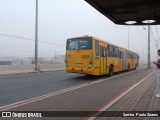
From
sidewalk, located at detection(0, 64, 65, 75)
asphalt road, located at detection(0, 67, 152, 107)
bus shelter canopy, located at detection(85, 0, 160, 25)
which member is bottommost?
asphalt road, located at detection(0, 67, 152, 107)

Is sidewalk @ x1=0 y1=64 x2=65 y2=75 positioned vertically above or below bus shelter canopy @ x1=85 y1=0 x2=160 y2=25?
below

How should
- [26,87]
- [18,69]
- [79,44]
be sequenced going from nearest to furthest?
[26,87]
[79,44]
[18,69]

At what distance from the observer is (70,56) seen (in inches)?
850

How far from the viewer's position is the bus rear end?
67.5ft

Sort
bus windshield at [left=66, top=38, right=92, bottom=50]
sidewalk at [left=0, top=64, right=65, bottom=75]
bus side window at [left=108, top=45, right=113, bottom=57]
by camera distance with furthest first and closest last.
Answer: sidewalk at [left=0, top=64, right=65, bottom=75], bus side window at [left=108, top=45, right=113, bottom=57], bus windshield at [left=66, top=38, right=92, bottom=50]

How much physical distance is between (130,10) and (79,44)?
14.5 metres

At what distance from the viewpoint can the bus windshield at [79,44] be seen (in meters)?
20.8

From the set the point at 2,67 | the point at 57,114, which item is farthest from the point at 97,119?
the point at 2,67

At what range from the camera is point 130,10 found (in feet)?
22.6

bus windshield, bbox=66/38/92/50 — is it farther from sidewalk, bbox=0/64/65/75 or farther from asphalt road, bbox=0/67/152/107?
sidewalk, bbox=0/64/65/75

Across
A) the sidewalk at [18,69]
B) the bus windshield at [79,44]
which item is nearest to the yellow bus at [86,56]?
the bus windshield at [79,44]

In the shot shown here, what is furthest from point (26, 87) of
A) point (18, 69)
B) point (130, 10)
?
point (18, 69)

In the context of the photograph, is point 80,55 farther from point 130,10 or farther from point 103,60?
point 130,10

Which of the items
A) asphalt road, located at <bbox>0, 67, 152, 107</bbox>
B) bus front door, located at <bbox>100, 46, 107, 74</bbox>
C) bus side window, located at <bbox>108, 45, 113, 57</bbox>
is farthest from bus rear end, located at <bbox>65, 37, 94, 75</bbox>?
bus side window, located at <bbox>108, 45, 113, 57</bbox>
